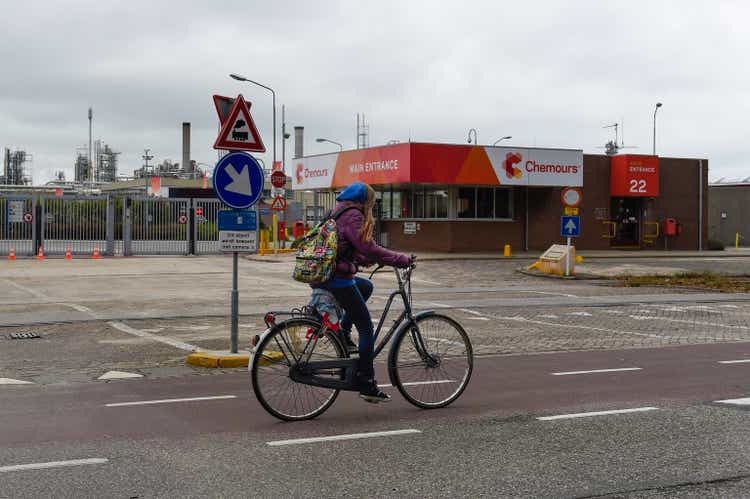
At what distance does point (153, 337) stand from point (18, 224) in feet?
86.0

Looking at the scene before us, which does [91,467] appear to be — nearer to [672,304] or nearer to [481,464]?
[481,464]

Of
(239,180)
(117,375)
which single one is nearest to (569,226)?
(239,180)

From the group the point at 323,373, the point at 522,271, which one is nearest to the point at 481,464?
the point at 323,373

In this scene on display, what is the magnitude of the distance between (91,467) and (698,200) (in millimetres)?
43050

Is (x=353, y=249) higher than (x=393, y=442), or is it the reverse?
(x=353, y=249)

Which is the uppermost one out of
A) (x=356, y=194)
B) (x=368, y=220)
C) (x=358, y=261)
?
(x=356, y=194)

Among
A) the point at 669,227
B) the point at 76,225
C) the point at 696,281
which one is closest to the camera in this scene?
the point at 696,281

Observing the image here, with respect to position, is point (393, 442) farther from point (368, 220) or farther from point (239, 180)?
point (239, 180)

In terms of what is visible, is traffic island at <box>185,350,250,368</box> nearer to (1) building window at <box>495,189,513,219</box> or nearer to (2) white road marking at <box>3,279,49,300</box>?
(2) white road marking at <box>3,279,49,300</box>

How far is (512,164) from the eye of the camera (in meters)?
38.2

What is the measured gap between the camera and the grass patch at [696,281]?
2202cm

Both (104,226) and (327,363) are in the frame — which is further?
(104,226)

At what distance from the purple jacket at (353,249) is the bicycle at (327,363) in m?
0.25

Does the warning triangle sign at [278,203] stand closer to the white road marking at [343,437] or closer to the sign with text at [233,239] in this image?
the sign with text at [233,239]
